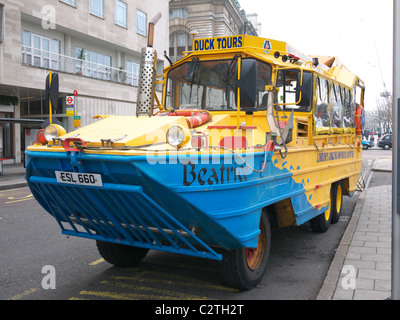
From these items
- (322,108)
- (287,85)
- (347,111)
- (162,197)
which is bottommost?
(162,197)

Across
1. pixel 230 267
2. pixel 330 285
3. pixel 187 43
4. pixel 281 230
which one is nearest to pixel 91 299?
pixel 230 267

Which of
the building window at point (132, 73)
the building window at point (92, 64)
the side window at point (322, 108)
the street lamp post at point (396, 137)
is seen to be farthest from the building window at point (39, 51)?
the street lamp post at point (396, 137)

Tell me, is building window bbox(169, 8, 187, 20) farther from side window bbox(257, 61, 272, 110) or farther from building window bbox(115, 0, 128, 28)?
side window bbox(257, 61, 272, 110)

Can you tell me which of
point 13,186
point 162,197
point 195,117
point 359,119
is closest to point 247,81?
point 195,117

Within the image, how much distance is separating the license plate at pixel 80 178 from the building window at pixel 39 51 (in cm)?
1633

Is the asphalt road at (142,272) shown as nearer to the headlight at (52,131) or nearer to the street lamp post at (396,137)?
the street lamp post at (396,137)

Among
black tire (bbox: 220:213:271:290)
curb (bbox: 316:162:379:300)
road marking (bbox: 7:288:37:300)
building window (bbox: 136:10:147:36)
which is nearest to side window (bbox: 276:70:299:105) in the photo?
black tire (bbox: 220:213:271:290)

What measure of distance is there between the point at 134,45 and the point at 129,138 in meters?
23.2

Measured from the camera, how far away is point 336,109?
6.88 metres

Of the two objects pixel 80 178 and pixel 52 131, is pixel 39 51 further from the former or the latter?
pixel 80 178

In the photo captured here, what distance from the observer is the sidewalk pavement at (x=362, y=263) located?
393cm

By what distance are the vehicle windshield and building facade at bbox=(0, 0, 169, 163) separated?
12.0 metres

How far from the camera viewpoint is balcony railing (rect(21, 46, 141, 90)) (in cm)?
1833

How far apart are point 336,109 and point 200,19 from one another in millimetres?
33468
